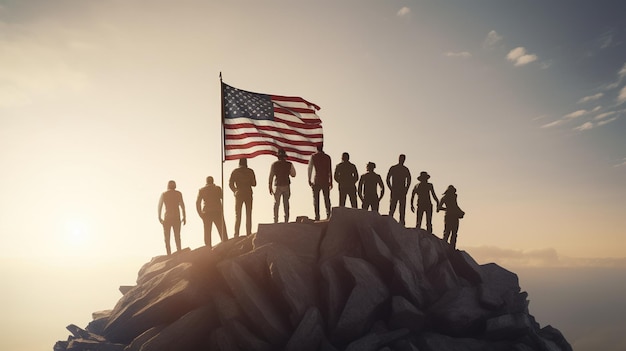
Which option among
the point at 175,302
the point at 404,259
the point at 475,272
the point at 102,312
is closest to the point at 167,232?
the point at 175,302

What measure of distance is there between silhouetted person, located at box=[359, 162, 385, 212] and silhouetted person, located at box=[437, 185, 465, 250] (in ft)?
13.2

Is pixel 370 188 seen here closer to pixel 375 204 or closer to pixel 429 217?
pixel 375 204

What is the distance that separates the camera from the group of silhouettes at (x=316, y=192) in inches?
736

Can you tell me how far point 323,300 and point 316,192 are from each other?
18.5 ft

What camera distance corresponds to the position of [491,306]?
55.7 feet

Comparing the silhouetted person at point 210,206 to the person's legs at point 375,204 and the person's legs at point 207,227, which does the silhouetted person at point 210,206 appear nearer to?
the person's legs at point 207,227

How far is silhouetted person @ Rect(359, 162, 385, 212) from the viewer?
66.3 ft

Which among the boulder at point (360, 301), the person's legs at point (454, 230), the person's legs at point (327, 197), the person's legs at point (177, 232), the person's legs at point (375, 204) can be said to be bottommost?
the boulder at point (360, 301)

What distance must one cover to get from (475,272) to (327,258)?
7.99m

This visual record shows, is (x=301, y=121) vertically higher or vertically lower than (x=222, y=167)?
higher

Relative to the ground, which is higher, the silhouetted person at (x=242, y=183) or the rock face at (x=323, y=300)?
the silhouetted person at (x=242, y=183)

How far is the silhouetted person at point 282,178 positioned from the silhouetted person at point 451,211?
8754 mm

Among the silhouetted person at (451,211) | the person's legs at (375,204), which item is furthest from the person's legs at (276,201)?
the silhouetted person at (451,211)

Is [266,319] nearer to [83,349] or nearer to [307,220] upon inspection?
[307,220]
